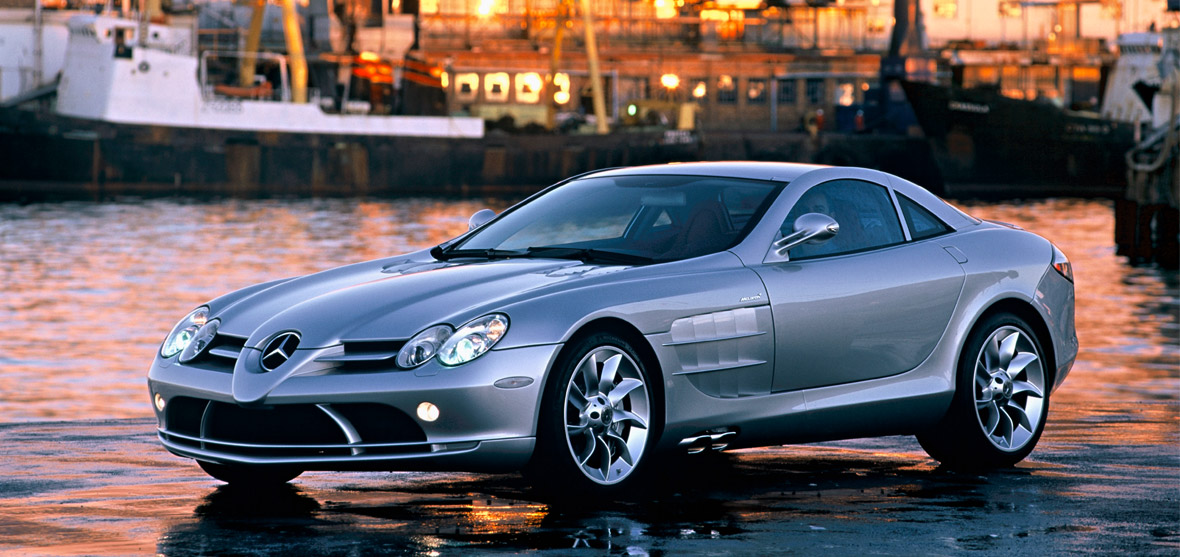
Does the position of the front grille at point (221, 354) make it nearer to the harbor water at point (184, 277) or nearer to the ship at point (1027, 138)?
the harbor water at point (184, 277)

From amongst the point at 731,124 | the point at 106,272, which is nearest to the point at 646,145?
the point at 731,124

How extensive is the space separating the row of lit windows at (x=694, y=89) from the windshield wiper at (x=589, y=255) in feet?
250

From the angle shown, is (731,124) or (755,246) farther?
(731,124)

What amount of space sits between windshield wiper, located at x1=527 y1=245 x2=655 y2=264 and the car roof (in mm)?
→ 589

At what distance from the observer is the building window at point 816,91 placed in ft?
291

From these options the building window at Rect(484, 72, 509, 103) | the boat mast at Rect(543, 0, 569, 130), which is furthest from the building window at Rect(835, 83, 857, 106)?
the boat mast at Rect(543, 0, 569, 130)

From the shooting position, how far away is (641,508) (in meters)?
6.71

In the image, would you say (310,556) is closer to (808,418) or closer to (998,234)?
(808,418)

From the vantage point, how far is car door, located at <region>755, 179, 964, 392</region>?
24.1 feet

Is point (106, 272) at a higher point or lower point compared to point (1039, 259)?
lower

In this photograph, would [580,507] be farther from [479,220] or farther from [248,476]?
[479,220]

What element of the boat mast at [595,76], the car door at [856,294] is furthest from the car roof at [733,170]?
the boat mast at [595,76]

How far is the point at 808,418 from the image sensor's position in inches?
293

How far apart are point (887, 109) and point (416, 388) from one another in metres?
67.1
